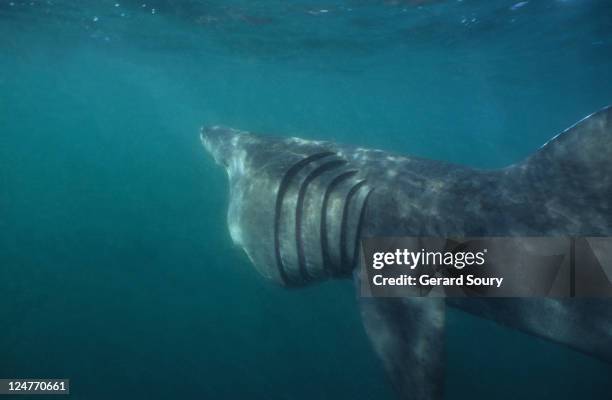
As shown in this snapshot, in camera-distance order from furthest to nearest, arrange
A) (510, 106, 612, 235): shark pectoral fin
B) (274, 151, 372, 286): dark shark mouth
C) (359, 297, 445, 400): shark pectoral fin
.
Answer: (274, 151, 372, 286): dark shark mouth → (359, 297, 445, 400): shark pectoral fin → (510, 106, 612, 235): shark pectoral fin

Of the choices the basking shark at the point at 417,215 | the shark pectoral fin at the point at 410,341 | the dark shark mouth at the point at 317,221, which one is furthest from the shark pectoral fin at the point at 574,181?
the dark shark mouth at the point at 317,221

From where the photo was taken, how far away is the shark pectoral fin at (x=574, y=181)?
3365 millimetres

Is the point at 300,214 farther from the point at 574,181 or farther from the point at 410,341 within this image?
the point at 574,181

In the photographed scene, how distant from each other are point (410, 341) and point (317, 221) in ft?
5.20

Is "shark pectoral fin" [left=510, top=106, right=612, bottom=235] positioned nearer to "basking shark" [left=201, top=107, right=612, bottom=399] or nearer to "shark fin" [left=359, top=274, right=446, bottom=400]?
"basking shark" [left=201, top=107, right=612, bottom=399]

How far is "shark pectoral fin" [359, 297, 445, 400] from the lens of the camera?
3.87m

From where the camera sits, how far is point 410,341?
4.00m

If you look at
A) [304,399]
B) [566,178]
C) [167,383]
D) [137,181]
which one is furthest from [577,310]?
[137,181]

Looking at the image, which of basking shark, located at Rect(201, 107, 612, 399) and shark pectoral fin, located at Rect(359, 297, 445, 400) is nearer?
basking shark, located at Rect(201, 107, 612, 399)

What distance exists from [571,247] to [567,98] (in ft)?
213

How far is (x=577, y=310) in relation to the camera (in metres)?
3.53

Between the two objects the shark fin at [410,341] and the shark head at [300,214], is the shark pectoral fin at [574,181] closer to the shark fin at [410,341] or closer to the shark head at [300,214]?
the shark fin at [410,341]

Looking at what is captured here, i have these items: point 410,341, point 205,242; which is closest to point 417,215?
point 410,341

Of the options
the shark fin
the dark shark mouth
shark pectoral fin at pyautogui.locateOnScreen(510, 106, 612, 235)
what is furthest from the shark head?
shark pectoral fin at pyautogui.locateOnScreen(510, 106, 612, 235)
